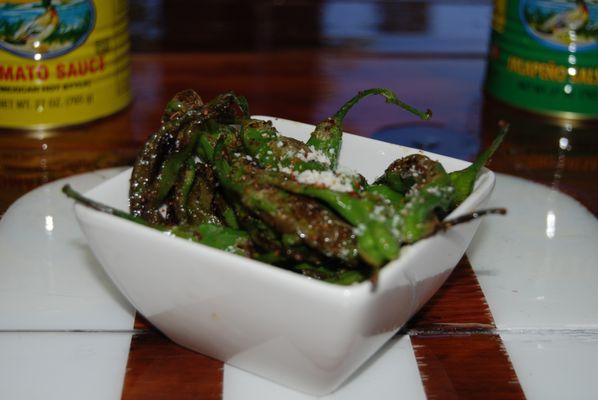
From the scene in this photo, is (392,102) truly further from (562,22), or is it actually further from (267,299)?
(562,22)

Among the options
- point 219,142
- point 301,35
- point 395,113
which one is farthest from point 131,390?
point 301,35

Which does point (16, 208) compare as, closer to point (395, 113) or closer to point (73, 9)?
point (73, 9)

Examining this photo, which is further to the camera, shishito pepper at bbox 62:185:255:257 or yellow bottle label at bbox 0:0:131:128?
yellow bottle label at bbox 0:0:131:128

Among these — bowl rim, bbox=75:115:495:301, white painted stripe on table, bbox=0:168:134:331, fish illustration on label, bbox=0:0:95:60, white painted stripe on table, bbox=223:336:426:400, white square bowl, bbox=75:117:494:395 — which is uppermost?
fish illustration on label, bbox=0:0:95:60

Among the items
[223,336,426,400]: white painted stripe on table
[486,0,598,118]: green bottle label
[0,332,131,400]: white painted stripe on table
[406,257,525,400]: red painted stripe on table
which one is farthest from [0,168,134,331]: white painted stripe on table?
[486,0,598,118]: green bottle label

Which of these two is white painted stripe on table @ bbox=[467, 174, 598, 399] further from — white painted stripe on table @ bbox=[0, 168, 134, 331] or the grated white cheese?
white painted stripe on table @ bbox=[0, 168, 134, 331]
